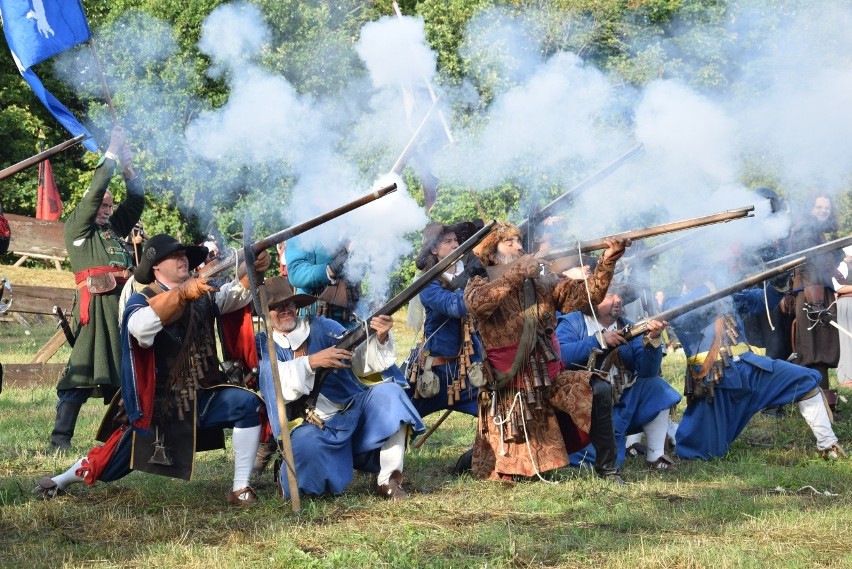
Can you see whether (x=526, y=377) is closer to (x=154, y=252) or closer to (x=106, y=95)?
(x=154, y=252)

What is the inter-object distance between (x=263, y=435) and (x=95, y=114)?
3.99 meters

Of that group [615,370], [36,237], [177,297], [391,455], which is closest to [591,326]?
[615,370]

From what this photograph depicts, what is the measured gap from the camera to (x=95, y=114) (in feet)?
32.1

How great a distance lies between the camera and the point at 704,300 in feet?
25.5

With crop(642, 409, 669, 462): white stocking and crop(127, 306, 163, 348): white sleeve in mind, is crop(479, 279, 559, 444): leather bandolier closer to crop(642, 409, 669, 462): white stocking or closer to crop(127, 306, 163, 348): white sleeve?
crop(642, 409, 669, 462): white stocking

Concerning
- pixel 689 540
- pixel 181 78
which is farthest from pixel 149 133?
pixel 689 540

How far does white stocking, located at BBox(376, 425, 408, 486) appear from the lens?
22.7 feet

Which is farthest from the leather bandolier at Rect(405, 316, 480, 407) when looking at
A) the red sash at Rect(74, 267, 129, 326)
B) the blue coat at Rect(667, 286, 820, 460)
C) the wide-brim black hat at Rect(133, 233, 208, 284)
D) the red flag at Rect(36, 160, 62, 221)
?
the red flag at Rect(36, 160, 62, 221)

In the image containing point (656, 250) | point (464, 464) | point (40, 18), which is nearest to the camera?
point (40, 18)

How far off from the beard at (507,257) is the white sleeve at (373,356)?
3.05 ft

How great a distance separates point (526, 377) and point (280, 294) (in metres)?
1.74

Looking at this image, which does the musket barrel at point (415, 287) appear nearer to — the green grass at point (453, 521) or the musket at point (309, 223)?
the musket at point (309, 223)

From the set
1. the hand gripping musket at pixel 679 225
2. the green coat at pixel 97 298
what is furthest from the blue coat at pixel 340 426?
the green coat at pixel 97 298

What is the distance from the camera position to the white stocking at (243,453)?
680cm
